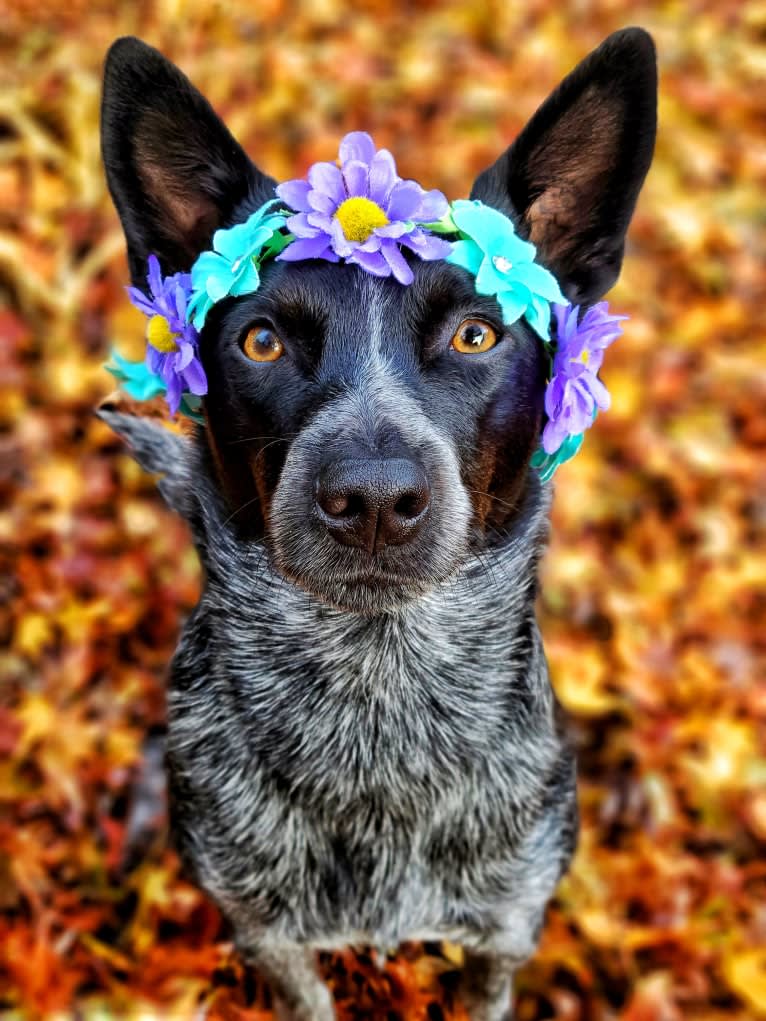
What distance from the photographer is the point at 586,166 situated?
7.70ft

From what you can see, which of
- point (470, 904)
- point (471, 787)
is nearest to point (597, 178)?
point (471, 787)

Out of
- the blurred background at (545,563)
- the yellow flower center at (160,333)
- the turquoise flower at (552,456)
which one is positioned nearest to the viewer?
the yellow flower center at (160,333)

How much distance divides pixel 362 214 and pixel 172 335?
1.74 feet

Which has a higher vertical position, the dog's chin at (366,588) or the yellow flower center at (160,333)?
the yellow flower center at (160,333)

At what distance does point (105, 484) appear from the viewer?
14.5ft

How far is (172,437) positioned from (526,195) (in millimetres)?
1266

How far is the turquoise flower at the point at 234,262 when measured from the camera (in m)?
2.18

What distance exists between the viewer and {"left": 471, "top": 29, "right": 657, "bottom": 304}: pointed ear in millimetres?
2207

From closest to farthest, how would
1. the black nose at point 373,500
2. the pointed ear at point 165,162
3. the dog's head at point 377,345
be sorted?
the black nose at point 373,500, the dog's head at point 377,345, the pointed ear at point 165,162

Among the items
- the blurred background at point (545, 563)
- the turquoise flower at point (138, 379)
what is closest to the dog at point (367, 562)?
the turquoise flower at point (138, 379)

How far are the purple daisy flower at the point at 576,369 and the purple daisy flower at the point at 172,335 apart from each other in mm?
794

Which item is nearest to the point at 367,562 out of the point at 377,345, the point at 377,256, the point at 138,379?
the point at 377,345

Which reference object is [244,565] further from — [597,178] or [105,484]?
[105,484]

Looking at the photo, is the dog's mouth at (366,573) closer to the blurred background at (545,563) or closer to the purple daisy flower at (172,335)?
the purple daisy flower at (172,335)
